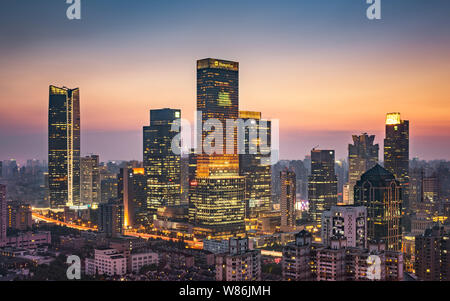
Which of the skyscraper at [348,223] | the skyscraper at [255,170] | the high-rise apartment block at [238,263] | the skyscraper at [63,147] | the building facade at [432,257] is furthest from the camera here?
the skyscraper at [63,147]

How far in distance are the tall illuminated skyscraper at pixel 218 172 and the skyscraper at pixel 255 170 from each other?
168 centimetres

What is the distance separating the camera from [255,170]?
22984mm

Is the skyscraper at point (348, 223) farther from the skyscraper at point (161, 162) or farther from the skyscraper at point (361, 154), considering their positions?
the skyscraper at point (161, 162)

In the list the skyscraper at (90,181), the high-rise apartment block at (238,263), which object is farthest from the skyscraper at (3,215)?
the skyscraper at (90,181)

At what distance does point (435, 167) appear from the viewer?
21.0 m

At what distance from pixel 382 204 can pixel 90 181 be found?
15512mm

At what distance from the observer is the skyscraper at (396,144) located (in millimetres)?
20297

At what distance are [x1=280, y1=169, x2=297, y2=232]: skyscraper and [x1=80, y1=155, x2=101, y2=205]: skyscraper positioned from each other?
34.8ft

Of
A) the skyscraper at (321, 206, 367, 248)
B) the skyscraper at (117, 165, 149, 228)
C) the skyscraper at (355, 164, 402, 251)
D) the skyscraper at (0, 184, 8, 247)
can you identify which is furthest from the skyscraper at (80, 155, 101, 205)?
the skyscraper at (321, 206, 367, 248)

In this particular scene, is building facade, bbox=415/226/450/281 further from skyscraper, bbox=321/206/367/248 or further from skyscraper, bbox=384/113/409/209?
skyscraper, bbox=384/113/409/209

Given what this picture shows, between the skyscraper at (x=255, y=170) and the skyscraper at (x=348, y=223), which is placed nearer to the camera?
the skyscraper at (x=348, y=223)

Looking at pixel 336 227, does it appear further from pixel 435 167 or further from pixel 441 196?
pixel 435 167

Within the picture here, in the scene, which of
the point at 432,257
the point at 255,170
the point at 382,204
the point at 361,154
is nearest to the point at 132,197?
the point at 255,170

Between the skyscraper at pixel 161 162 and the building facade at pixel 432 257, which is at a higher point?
the skyscraper at pixel 161 162
